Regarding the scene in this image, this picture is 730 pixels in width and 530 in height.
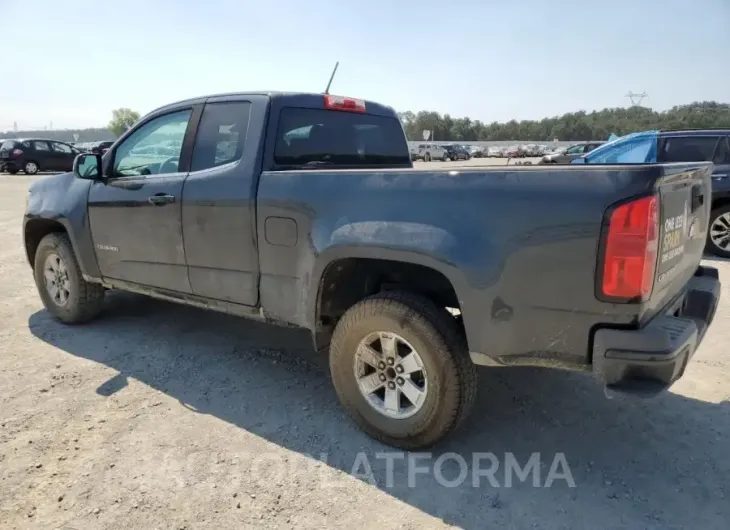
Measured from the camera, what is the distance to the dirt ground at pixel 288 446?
8.00ft

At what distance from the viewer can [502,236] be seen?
92.5 inches

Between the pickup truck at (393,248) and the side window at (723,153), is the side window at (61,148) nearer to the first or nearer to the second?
the pickup truck at (393,248)

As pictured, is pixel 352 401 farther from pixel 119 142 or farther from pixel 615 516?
pixel 119 142

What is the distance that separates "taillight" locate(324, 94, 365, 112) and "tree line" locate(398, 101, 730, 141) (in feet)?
210

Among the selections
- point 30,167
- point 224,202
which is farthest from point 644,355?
point 30,167

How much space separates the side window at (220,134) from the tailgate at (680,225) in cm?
238

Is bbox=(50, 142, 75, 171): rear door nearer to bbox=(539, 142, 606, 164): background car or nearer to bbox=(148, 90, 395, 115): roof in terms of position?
bbox=(539, 142, 606, 164): background car

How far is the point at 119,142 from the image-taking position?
14.0 feet

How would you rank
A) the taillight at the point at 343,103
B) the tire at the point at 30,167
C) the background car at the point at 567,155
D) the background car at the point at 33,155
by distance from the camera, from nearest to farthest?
the taillight at the point at 343,103 < the background car at the point at 33,155 < the tire at the point at 30,167 < the background car at the point at 567,155

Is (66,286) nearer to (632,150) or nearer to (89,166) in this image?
(89,166)

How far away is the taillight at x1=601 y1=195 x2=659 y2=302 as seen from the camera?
2100 millimetres

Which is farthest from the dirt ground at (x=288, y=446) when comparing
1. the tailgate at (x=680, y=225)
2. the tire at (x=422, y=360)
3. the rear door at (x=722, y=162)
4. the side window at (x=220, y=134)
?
the rear door at (x=722, y=162)

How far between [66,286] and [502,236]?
13.4 feet

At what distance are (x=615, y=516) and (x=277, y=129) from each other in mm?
2764
